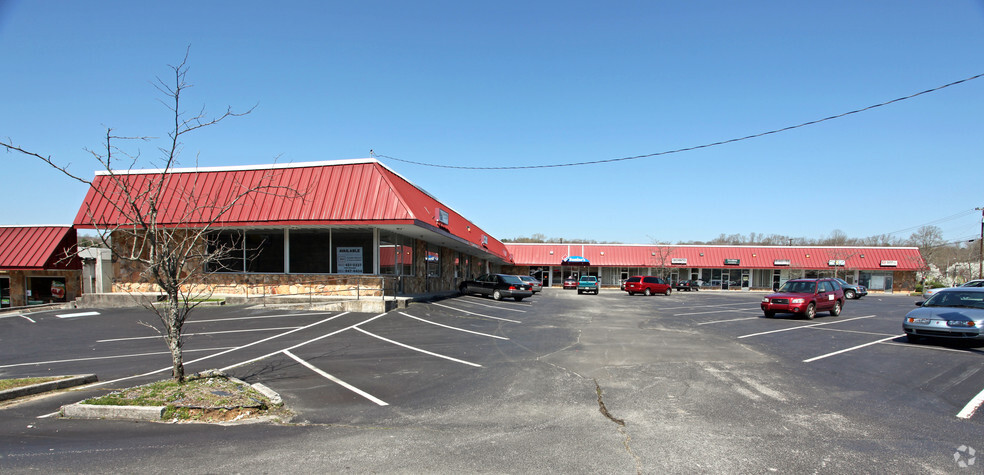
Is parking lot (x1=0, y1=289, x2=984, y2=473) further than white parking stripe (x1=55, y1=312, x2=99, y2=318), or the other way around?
white parking stripe (x1=55, y1=312, x2=99, y2=318)

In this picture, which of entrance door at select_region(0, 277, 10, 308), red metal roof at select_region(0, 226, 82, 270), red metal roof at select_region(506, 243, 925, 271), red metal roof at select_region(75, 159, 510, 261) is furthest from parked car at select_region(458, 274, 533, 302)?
red metal roof at select_region(506, 243, 925, 271)

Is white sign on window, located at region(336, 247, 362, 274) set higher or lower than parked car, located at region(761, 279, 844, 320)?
higher

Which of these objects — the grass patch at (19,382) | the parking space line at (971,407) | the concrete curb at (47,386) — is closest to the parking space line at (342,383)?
the concrete curb at (47,386)

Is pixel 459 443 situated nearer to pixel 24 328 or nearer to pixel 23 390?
pixel 23 390

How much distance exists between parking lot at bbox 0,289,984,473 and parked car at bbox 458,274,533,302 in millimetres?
13934

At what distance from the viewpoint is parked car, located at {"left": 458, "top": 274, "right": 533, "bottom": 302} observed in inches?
1101

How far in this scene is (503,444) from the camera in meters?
5.03

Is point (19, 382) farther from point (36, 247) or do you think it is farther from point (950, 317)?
point (36, 247)

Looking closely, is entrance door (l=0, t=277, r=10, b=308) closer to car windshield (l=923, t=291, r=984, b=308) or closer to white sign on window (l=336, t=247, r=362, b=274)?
white sign on window (l=336, t=247, r=362, b=274)

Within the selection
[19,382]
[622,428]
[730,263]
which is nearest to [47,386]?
[19,382]

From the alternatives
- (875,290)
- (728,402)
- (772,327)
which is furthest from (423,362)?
(875,290)

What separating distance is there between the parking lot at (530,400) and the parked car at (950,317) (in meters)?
0.38

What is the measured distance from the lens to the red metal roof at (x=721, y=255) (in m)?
A: 58.4

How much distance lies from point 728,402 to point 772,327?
10.8 m
